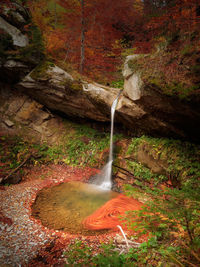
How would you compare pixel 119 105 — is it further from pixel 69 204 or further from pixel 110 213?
pixel 69 204

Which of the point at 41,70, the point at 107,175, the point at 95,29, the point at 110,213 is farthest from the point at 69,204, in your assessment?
the point at 95,29

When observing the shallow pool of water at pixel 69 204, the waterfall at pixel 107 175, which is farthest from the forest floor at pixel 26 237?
the waterfall at pixel 107 175

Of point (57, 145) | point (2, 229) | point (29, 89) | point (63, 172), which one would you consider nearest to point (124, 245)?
point (2, 229)

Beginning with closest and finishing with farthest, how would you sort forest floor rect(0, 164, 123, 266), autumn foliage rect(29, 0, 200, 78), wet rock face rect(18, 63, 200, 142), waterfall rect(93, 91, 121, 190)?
forest floor rect(0, 164, 123, 266), wet rock face rect(18, 63, 200, 142), waterfall rect(93, 91, 121, 190), autumn foliage rect(29, 0, 200, 78)

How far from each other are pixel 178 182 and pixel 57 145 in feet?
22.3

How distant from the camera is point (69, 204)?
226 inches

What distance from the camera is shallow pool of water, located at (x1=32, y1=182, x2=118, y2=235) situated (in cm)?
474

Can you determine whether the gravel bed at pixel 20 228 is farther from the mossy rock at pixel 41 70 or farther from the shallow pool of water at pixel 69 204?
the mossy rock at pixel 41 70

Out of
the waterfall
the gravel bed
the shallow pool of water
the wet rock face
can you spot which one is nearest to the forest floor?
the gravel bed

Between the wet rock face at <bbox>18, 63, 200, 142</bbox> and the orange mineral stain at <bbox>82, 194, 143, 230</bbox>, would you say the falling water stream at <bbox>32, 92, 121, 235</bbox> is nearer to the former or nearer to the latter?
the orange mineral stain at <bbox>82, 194, 143, 230</bbox>

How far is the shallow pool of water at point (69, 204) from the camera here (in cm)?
474

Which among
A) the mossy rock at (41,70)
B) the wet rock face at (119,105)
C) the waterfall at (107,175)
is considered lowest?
the waterfall at (107,175)

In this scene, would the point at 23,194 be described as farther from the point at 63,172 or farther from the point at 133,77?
the point at 133,77

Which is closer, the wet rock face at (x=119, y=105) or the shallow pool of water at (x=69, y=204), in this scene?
the shallow pool of water at (x=69, y=204)
